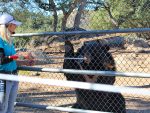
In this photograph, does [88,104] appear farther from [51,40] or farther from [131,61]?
[51,40]

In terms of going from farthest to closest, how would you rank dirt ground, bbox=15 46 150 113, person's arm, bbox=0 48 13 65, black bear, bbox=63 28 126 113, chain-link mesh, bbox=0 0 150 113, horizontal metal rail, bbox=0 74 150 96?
dirt ground, bbox=15 46 150 113, chain-link mesh, bbox=0 0 150 113, black bear, bbox=63 28 126 113, person's arm, bbox=0 48 13 65, horizontal metal rail, bbox=0 74 150 96

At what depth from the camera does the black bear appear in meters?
5.17

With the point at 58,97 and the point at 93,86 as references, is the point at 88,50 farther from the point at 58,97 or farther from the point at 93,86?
the point at 58,97

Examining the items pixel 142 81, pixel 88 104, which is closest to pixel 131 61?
pixel 142 81

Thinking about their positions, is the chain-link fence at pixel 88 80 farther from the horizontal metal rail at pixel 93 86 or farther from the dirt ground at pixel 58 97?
the horizontal metal rail at pixel 93 86

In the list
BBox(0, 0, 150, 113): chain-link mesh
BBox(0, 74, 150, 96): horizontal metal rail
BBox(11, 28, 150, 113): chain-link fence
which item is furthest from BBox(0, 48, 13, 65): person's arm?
BBox(0, 74, 150, 96): horizontal metal rail

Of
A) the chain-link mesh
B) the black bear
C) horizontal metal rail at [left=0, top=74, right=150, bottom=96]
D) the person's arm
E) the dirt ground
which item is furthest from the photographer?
the dirt ground

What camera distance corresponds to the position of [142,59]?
1247cm

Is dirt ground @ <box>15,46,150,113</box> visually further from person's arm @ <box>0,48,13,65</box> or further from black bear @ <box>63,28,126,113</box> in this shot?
person's arm @ <box>0,48,13,65</box>

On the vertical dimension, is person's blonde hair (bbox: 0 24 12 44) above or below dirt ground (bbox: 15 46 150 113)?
above

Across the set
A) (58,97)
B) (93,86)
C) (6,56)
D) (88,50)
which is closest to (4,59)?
(6,56)

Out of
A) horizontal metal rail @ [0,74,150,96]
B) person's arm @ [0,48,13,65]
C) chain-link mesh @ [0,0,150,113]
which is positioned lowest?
chain-link mesh @ [0,0,150,113]

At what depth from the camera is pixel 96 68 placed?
5234mm

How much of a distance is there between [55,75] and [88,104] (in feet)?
15.6
